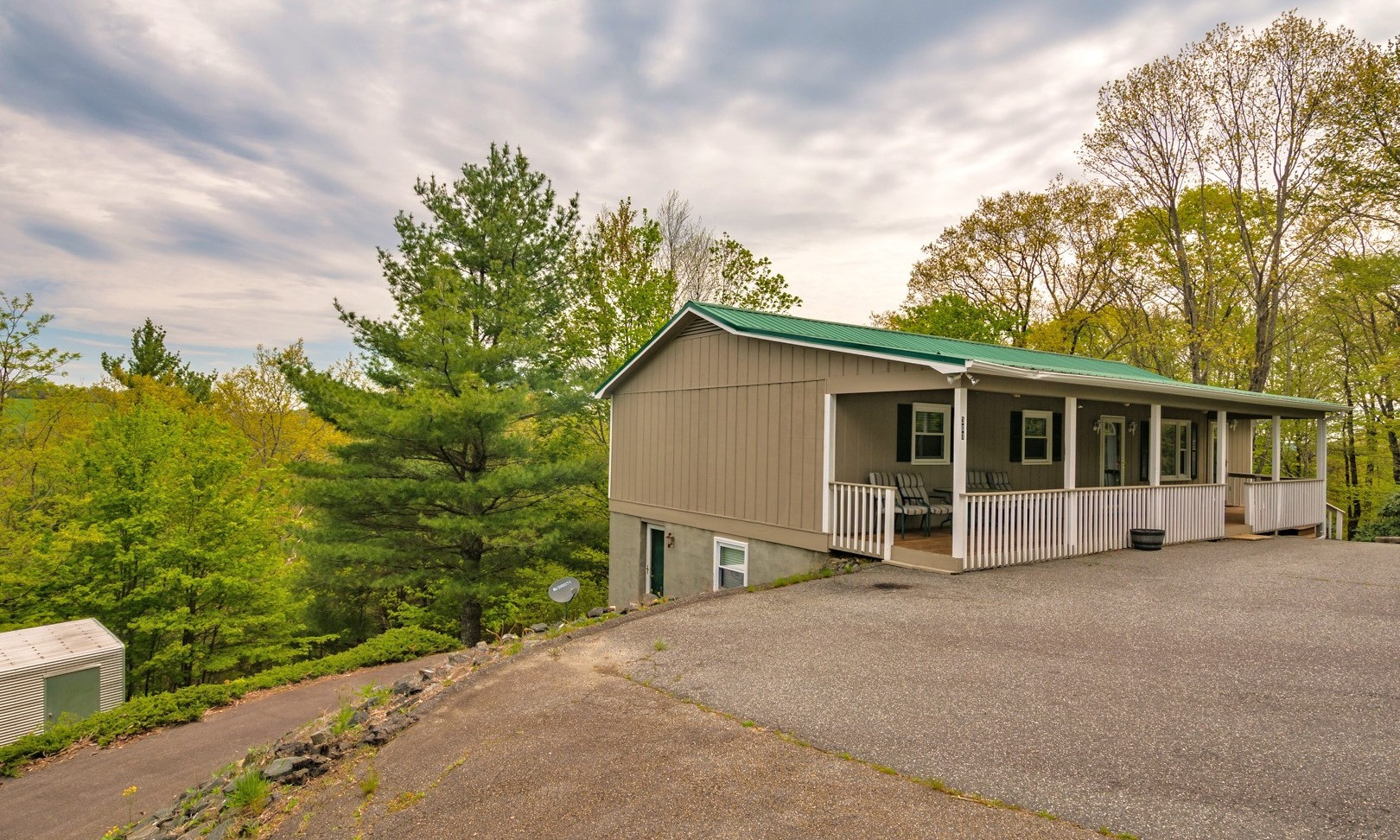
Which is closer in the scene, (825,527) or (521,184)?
(825,527)

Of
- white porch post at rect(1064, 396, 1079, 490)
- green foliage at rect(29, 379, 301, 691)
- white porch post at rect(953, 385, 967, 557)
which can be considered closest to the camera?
white porch post at rect(953, 385, 967, 557)

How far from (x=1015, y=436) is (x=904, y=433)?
3135 millimetres

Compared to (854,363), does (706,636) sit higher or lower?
lower

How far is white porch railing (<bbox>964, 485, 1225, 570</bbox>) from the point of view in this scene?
9.05 metres

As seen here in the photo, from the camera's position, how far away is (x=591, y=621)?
25.1 ft

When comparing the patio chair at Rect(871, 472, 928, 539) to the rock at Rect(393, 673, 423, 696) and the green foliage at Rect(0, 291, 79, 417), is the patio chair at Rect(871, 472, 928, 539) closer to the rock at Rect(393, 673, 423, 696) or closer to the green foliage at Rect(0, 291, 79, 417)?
the rock at Rect(393, 673, 423, 696)

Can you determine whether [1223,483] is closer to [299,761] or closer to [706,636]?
[706,636]

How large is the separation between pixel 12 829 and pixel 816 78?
1688cm

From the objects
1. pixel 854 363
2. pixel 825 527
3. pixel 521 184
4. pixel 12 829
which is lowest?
pixel 12 829

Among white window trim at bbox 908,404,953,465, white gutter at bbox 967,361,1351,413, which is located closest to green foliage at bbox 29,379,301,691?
white window trim at bbox 908,404,953,465

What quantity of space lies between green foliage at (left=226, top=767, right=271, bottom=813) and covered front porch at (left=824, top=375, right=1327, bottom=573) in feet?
23.0

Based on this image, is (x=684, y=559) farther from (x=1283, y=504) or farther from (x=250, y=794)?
(x=1283, y=504)

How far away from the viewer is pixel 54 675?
34.7 feet

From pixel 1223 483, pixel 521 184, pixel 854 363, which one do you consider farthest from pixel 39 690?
pixel 1223 483
